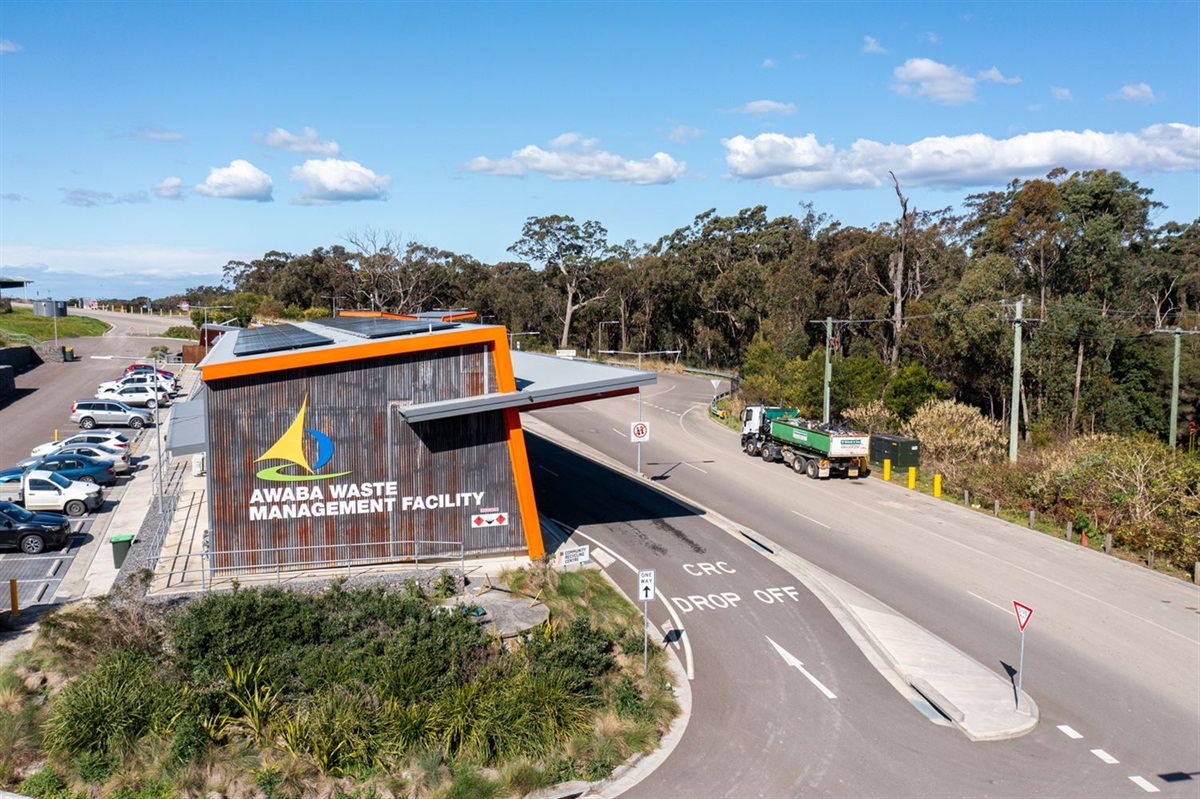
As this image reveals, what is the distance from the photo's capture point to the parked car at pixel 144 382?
176 ft

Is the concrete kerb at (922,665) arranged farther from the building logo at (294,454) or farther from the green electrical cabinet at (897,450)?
the green electrical cabinet at (897,450)

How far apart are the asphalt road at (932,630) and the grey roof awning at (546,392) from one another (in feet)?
18.2

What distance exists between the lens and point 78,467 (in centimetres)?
3334

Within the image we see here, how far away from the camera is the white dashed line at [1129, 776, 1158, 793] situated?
47.5 ft

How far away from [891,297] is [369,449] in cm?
5208

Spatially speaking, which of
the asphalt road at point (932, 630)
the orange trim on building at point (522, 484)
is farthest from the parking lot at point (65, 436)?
the asphalt road at point (932, 630)

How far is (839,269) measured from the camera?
73.1 m

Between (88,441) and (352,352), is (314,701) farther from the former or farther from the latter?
(88,441)

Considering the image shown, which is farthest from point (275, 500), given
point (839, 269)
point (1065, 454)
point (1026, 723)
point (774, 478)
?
point (839, 269)

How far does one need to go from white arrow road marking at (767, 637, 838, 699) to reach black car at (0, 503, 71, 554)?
20707mm

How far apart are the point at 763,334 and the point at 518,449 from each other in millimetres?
57364

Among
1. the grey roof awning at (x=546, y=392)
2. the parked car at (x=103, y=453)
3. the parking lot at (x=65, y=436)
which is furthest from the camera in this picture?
the parked car at (x=103, y=453)

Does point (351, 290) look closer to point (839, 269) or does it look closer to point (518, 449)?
point (839, 269)

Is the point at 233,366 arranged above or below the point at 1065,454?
above
